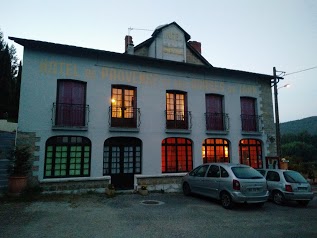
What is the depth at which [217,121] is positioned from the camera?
14492mm

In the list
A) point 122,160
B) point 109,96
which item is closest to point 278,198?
point 122,160

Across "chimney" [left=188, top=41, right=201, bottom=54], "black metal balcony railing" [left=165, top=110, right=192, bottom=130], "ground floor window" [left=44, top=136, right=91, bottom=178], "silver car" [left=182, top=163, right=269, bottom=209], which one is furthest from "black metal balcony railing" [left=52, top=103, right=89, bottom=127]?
"chimney" [left=188, top=41, right=201, bottom=54]

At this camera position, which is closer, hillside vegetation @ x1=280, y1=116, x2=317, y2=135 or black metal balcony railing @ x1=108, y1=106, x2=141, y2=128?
black metal balcony railing @ x1=108, y1=106, x2=141, y2=128

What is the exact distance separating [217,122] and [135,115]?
517cm

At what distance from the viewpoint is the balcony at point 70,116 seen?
36.0 ft

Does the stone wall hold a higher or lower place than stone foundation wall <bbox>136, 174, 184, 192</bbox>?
higher

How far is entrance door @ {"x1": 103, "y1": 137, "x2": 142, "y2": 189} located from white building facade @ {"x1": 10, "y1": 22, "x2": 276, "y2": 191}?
5 cm

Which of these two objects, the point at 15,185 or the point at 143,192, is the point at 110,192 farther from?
the point at 15,185

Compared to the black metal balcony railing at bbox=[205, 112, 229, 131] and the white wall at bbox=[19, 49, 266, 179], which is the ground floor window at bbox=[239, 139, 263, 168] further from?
the black metal balcony railing at bbox=[205, 112, 229, 131]

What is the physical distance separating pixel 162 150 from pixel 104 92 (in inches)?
172

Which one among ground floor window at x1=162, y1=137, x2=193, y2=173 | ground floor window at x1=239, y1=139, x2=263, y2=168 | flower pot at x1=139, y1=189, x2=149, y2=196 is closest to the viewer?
flower pot at x1=139, y1=189, x2=149, y2=196

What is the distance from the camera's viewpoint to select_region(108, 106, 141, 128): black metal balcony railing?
12.2 metres

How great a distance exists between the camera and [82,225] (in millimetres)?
6488

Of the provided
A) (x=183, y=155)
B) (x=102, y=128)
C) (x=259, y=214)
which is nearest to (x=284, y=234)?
(x=259, y=214)
